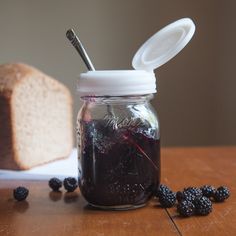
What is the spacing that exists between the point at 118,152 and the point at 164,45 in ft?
0.69

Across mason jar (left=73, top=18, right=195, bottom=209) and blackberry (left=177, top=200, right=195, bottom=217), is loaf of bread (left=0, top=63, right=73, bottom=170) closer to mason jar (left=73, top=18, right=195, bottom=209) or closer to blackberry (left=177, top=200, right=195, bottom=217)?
mason jar (left=73, top=18, right=195, bottom=209)

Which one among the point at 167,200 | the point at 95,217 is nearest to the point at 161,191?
the point at 167,200

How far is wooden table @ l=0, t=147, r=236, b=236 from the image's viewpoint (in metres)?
0.75

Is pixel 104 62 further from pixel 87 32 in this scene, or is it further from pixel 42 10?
pixel 42 10

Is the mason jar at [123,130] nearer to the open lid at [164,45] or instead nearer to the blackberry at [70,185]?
the open lid at [164,45]

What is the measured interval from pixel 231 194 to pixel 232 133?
1182mm

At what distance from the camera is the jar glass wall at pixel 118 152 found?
2.75ft

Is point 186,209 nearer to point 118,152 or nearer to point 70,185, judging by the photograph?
point 118,152

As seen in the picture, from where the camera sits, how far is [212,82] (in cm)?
208

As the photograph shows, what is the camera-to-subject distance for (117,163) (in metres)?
0.84

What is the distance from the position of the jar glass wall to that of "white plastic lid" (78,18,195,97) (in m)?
0.03

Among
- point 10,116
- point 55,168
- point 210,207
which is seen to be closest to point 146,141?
point 210,207

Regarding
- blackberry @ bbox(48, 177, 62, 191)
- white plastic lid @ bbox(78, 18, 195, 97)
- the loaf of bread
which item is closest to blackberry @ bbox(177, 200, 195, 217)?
white plastic lid @ bbox(78, 18, 195, 97)

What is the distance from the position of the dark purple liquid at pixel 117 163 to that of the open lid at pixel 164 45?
0.12 metres
